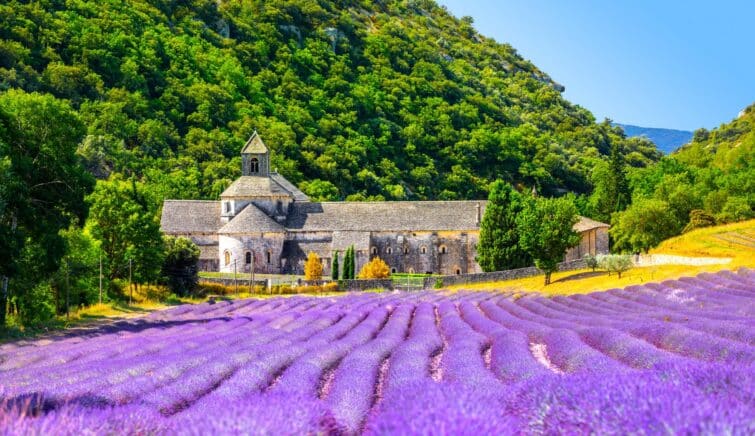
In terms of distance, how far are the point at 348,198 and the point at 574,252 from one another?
175 feet

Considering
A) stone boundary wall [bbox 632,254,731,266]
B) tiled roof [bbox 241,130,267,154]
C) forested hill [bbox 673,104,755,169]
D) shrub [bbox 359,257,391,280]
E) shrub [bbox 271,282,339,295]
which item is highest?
forested hill [bbox 673,104,755,169]

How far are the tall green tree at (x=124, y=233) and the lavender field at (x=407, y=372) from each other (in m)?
12.1

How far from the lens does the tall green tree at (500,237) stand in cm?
6581

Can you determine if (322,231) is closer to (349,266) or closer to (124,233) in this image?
(349,266)

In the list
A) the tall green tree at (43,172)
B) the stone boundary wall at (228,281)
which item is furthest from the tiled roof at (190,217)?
the tall green tree at (43,172)

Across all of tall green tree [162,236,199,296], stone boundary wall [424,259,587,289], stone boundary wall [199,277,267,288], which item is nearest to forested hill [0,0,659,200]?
stone boundary wall [199,277,267,288]

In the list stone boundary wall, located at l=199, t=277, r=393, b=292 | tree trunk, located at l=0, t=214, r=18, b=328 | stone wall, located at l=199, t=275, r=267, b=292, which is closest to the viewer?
tree trunk, located at l=0, t=214, r=18, b=328

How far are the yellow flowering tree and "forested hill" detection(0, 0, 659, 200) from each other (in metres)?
37.8

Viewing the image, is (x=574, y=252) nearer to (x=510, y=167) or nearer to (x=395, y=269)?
(x=395, y=269)

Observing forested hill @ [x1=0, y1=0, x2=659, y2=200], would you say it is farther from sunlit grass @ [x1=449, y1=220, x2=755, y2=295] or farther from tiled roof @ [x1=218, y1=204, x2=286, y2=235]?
sunlit grass @ [x1=449, y1=220, x2=755, y2=295]

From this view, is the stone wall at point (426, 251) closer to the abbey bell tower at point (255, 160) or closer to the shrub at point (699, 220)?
the abbey bell tower at point (255, 160)

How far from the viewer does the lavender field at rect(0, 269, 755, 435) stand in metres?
5.16

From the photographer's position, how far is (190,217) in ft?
245

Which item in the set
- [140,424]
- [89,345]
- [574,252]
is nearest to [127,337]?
[89,345]
